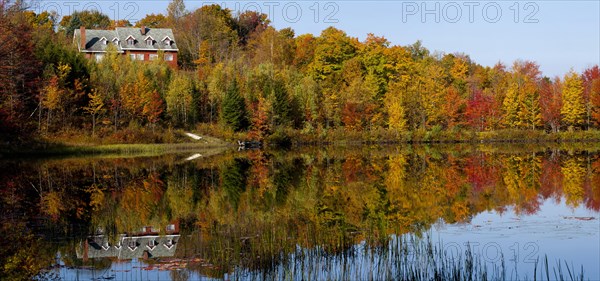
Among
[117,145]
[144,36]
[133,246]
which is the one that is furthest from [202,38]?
[133,246]

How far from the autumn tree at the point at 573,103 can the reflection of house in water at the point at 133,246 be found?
203 feet

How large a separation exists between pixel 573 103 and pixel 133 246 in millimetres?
64010

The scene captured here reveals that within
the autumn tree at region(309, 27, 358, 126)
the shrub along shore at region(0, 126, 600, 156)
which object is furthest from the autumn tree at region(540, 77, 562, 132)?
the autumn tree at region(309, 27, 358, 126)

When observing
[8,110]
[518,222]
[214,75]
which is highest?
[214,75]

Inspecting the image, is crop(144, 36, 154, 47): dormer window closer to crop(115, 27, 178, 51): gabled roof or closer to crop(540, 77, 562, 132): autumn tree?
crop(115, 27, 178, 51): gabled roof

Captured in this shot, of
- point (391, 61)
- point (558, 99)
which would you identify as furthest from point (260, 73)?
point (558, 99)

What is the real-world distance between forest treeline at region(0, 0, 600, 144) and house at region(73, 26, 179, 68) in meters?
4.05

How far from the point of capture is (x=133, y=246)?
40.0ft

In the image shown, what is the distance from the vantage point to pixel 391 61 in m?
72.9

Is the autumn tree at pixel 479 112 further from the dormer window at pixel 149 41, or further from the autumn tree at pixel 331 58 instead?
the dormer window at pixel 149 41

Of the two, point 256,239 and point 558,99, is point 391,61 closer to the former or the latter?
point 558,99

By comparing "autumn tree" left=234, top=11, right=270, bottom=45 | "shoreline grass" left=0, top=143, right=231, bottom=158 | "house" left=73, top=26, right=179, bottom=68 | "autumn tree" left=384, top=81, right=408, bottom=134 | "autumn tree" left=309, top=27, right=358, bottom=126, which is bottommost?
"shoreline grass" left=0, top=143, right=231, bottom=158

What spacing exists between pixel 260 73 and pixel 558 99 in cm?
3361

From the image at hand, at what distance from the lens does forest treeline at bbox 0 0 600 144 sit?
4722cm
